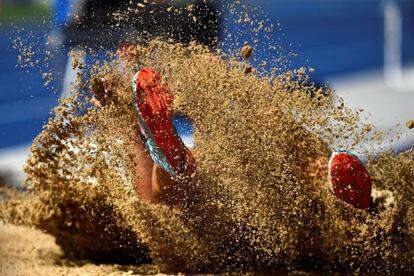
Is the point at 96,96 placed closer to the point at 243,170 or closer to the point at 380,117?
the point at 243,170

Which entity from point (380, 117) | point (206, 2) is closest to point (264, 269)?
point (206, 2)

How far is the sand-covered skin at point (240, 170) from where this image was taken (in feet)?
6.23

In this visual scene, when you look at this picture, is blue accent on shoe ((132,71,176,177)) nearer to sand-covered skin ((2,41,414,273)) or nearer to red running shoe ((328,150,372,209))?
sand-covered skin ((2,41,414,273))

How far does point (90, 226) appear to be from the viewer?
2266 millimetres

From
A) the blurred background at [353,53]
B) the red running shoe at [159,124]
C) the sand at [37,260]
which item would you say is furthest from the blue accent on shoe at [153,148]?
the blurred background at [353,53]

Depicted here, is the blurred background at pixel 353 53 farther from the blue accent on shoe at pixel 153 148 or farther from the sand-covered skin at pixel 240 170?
the blue accent on shoe at pixel 153 148

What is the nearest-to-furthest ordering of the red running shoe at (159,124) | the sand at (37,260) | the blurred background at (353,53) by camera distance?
the red running shoe at (159,124), the sand at (37,260), the blurred background at (353,53)

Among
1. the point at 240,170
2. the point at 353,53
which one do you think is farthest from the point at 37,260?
the point at 353,53

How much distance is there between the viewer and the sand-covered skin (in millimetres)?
1898

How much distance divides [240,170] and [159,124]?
270 millimetres

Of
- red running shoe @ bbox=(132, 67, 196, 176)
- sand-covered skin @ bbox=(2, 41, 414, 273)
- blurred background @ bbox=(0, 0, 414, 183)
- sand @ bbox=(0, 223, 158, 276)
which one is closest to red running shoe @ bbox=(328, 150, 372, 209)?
sand-covered skin @ bbox=(2, 41, 414, 273)

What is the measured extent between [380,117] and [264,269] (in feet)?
8.76

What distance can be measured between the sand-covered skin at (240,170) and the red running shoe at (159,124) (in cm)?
5

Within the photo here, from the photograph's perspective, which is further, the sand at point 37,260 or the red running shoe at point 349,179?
the sand at point 37,260
